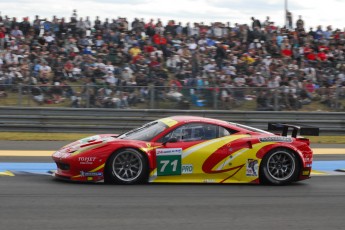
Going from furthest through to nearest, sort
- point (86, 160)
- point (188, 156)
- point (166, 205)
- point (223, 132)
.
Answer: point (223, 132), point (188, 156), point (86, 160), point (166, 205)

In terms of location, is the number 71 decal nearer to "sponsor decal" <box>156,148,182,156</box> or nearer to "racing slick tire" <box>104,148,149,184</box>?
"sponsor decal" <box>156,148,182,156</box>

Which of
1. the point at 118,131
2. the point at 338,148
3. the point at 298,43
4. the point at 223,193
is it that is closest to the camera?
the point at 223,193

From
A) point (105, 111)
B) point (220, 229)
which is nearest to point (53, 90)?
point (105, 111)

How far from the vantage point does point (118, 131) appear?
18625 millimetres

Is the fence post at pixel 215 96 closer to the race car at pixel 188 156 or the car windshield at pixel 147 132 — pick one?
the race car at pixel 188 156

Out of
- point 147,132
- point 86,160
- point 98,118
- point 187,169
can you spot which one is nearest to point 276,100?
point 98,118

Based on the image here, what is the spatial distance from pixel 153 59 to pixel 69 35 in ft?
9.68

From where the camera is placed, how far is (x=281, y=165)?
10.4 metres

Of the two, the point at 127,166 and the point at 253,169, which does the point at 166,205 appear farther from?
the point at 253,169

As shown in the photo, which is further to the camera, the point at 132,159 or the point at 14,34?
the point at 14,34

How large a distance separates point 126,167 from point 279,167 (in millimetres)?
2482

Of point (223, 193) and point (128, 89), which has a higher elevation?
point (128, 89)

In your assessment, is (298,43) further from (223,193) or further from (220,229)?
(220,229)

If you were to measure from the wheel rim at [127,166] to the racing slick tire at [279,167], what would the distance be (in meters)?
2.00
